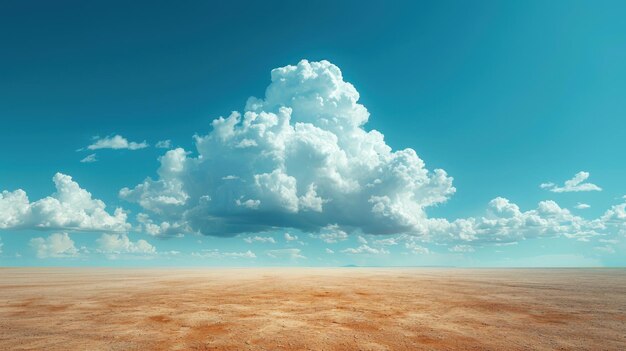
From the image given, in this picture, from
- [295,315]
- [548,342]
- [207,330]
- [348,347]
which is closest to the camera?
[348,347]

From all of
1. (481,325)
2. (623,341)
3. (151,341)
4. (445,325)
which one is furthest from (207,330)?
(623,341)

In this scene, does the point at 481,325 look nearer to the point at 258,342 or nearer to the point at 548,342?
the point at 548,342

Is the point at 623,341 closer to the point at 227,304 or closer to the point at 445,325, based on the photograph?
the point at 445,325

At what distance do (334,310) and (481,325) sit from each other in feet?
33.3

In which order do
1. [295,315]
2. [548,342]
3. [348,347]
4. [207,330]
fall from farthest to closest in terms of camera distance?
[295,315], [207,330], [548,342], [348,347]

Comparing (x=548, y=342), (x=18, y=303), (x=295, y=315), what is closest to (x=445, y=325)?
(x=548, y=342)

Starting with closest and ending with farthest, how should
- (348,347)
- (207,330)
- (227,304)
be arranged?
(348,347) < (207,330) < (227,304)

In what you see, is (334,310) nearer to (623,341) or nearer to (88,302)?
(623,341)

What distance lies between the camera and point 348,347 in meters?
16.5

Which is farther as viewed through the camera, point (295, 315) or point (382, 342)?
point (295, 315)

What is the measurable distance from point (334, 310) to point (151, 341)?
13.6 meters

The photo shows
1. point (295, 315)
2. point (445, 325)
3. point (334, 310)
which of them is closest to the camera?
point (445, 325)

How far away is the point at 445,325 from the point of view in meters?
21.3

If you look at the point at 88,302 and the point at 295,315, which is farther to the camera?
the point at 88,302
